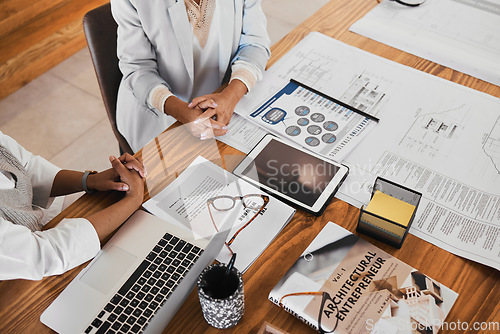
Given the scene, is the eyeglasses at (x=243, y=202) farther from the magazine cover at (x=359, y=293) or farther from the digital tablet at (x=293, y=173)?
the magazine cover at (x=359, y=293)

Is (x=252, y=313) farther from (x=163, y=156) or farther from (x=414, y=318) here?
(x=163, y=156)

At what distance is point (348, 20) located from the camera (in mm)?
1296

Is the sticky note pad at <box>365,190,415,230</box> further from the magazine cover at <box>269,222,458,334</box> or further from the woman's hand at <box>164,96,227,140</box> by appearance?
the woman's hand at <box>164,96,227,140</box>

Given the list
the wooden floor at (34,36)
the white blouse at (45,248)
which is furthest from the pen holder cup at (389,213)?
the wooden floor at (34,36)

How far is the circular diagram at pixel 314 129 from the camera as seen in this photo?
0.97m

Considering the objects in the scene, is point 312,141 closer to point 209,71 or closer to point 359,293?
point 359,293

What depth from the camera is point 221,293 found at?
66 cm

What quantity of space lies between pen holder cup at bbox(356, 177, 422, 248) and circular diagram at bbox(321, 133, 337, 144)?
17 centimetres

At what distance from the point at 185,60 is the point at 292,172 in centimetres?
53

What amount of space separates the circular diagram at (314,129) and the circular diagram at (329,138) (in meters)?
0.02

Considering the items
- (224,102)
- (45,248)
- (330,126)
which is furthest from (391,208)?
(45,248)

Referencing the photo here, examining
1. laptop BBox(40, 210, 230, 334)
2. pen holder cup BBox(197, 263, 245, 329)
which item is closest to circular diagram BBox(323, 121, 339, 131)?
laptop BBox(40, 210, 230, 334)

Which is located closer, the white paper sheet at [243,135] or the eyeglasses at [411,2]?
the white paper sheet at [243,135]

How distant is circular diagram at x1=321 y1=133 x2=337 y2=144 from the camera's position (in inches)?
37.4
